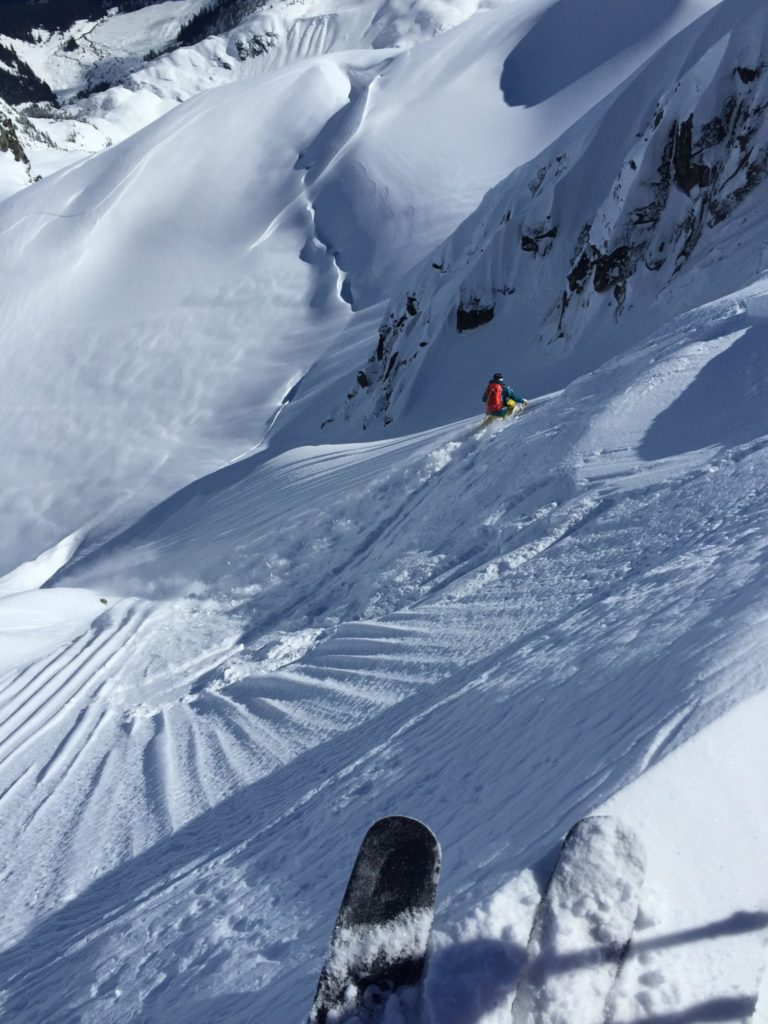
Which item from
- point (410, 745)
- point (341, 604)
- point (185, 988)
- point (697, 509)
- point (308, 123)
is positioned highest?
point (308, 123)

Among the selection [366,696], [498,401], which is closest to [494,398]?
[498,401]

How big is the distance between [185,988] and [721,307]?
33.5ft

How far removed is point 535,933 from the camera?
8.82ft

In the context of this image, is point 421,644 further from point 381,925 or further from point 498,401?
point 498,401

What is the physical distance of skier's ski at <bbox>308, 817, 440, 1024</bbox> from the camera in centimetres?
266

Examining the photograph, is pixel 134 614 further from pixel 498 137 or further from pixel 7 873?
pixel 498 137

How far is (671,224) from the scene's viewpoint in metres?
16.7

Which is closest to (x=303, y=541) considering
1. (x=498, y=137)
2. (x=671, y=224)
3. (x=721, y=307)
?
(x=721, y=307)

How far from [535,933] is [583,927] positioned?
0.15 m

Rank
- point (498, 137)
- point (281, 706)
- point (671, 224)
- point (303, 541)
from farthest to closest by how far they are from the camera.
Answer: point (498, 137)
point (671, 224)
point (303, 541)
point (281, 706)

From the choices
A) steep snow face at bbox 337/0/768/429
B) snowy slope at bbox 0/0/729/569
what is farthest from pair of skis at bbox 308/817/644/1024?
snowy slope at bbox 0/0/729/569

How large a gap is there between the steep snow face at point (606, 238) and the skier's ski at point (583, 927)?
42.5ft

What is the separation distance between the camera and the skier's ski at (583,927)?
8.38 feet

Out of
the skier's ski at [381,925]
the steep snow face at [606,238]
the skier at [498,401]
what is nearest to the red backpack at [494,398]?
the skier at [498,401]
